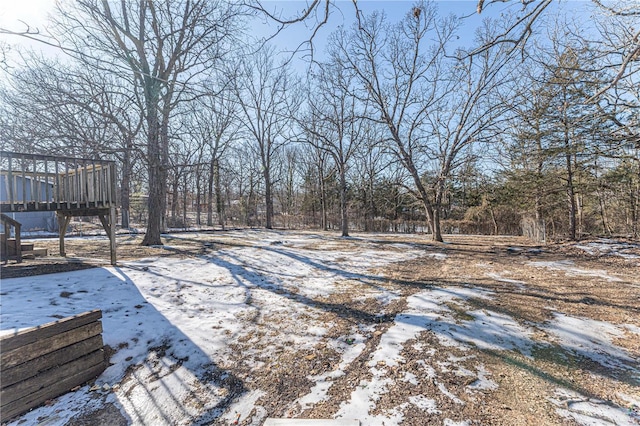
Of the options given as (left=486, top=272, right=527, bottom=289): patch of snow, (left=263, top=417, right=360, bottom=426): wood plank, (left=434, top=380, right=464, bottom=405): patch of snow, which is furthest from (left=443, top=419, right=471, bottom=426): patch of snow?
(left=486, top=272, right=527, bottom=289): patch of snow

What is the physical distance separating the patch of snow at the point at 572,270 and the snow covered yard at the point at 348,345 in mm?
288

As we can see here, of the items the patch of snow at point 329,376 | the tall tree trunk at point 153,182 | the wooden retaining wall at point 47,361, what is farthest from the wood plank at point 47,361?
the tall tree trunk at point 153,182

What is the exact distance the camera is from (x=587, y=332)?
10.8 feet

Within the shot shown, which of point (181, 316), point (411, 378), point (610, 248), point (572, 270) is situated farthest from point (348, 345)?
point (610, 248)

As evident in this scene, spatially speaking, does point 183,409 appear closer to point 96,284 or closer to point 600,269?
point 96,284

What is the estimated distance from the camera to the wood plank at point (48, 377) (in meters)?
2.10

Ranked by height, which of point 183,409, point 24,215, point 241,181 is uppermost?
point 241,181

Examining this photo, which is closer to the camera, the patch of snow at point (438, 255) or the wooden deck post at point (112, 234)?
the wooden deck post at point (112, 234)

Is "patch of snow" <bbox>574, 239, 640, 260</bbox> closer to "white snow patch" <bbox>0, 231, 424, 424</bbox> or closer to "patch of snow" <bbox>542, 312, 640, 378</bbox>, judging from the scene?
"patch of snow" <bbox>542, 312, 640, 378</bbox>

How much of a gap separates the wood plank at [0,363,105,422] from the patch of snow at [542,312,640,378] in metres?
4.85

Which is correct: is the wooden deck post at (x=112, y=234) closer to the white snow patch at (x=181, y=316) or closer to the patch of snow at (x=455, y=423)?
the white snow patch at (x=181, y=316)

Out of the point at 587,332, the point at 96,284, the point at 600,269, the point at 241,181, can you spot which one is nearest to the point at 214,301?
the point at 96,284

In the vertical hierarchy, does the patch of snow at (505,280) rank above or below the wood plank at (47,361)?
below

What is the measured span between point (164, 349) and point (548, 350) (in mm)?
4184
